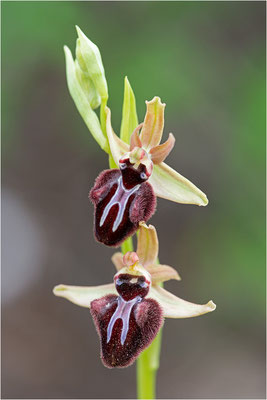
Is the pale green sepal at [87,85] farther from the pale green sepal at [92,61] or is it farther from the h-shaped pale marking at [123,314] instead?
the h-shaped pale marking at [123,314]

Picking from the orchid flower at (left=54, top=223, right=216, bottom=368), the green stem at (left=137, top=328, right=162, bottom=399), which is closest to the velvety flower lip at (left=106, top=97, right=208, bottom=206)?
the orchid flower at (left=54, top=223, right=216, bottom=368)

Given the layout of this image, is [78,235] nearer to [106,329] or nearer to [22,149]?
[22,149]

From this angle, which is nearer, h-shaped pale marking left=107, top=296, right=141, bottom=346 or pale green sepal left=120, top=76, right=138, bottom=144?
h-shaped pale marking left=107, top=296, right=141, bottom=346

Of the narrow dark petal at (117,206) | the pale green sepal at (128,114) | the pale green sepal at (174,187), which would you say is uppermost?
the pale green sepal at (128,114)

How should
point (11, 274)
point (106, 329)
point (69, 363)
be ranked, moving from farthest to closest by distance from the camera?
1. point (11, 274)
2. point (69, 363)
3. point (106, 329)

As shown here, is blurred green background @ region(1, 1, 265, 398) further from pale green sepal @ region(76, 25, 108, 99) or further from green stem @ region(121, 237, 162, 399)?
green stem @ region(121, 237, 162, 399)

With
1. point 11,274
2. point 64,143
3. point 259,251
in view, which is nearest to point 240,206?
point 259,251

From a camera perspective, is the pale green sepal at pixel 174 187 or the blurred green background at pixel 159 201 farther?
the blurred green background at pixel 159 201

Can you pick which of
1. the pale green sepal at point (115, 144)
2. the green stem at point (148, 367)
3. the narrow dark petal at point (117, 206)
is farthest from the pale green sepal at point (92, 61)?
the green stem at point (148, 367)
